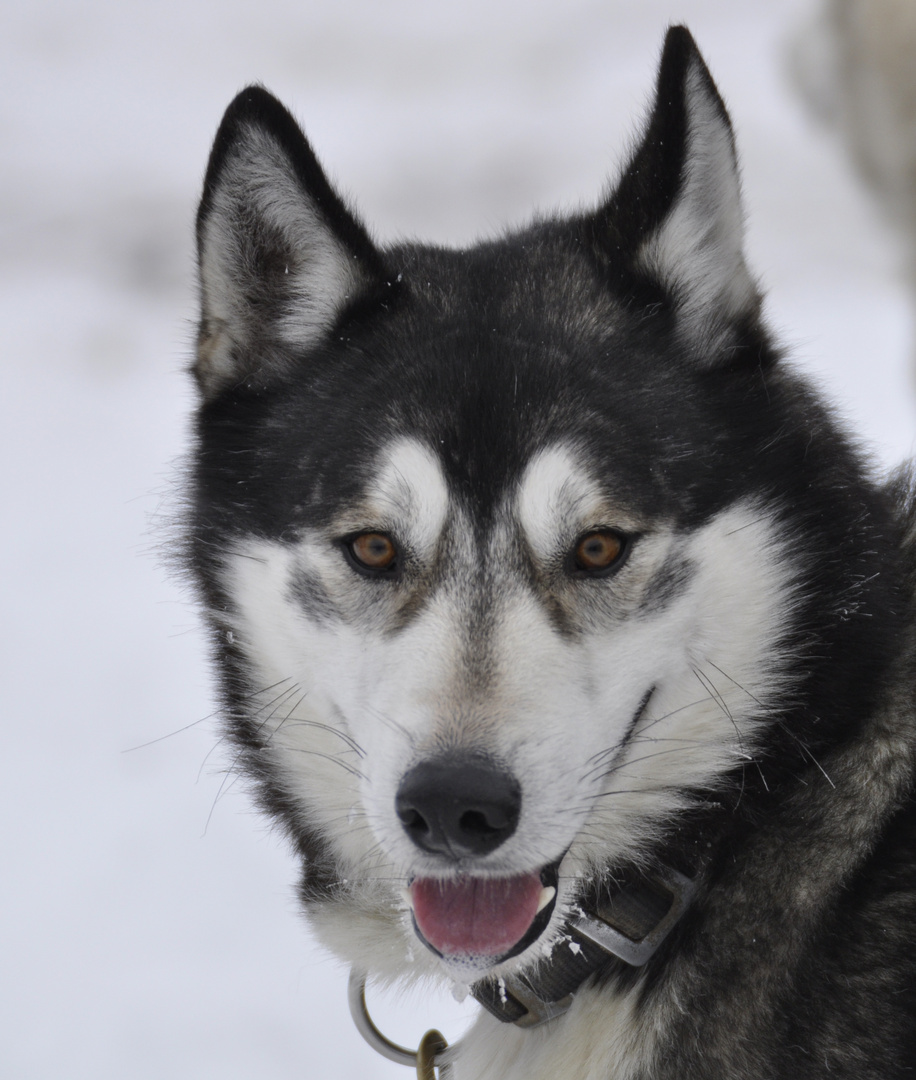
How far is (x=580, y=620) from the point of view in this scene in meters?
1.81

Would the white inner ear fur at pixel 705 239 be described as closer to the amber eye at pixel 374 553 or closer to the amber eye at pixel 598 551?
the amber eye at pixel 598 551

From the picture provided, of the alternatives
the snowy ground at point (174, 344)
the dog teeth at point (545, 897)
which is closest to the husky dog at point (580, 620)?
the dog teeth at point (545, 897)

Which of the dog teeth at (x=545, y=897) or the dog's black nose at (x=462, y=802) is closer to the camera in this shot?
the dog's black nose at (x=462, y=802)

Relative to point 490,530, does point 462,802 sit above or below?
below

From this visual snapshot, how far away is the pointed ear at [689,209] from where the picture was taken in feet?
6.11

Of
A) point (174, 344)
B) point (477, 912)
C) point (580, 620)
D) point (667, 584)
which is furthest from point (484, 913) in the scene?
point (174, 344)

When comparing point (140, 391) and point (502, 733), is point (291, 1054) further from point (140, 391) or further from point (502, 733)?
point (140, 391)

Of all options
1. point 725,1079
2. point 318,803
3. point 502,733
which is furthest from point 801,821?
point 318,803

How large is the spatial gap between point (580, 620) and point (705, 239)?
0.76m

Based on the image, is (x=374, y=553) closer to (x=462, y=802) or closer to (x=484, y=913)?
(x=462, y=802)

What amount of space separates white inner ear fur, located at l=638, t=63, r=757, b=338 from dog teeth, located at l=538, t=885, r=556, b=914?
103 cm

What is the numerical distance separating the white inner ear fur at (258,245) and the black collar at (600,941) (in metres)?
1.19

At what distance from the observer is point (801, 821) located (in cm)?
185

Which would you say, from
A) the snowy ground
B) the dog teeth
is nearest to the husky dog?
the dog teeth
